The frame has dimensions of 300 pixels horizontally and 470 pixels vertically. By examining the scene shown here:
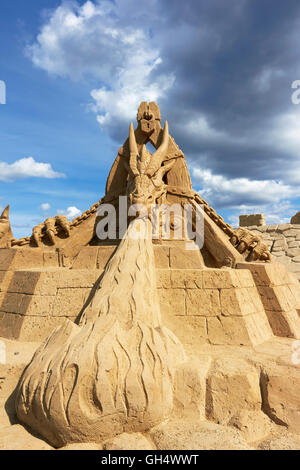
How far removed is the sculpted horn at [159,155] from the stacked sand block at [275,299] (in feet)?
6.41

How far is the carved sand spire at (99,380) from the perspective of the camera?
7.44 ft

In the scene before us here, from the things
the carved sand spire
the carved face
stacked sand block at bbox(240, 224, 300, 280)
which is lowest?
the carved sand spire

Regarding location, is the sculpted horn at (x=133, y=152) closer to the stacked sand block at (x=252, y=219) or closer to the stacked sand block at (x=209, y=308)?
the stacked sand block at (x=209, y=308)

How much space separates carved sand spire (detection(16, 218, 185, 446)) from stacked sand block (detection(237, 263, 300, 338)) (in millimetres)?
2032

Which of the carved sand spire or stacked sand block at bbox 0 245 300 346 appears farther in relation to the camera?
stacked sand block at bbox 0 245 300 346

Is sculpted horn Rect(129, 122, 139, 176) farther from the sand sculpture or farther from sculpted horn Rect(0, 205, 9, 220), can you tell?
sculpted horn Rect(0, 205, 9, 220)

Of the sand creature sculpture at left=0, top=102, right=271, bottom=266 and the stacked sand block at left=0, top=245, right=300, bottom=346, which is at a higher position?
the sand creature sculpture at left=0, top=102, right=271, bottom=266

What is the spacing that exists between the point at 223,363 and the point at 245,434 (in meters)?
0.63

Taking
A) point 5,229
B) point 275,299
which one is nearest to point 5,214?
point 5,229

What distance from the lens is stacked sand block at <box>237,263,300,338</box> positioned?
4.33 meters

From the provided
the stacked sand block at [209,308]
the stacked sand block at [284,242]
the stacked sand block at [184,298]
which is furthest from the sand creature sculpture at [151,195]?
the stacked sand block at [284,242]

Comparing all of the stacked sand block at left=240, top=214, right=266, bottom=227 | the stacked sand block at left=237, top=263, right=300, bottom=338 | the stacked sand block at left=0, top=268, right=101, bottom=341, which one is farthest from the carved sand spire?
the stacked sand block at left=240, top=214, right=266, bottom=227

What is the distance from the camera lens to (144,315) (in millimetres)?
3115
